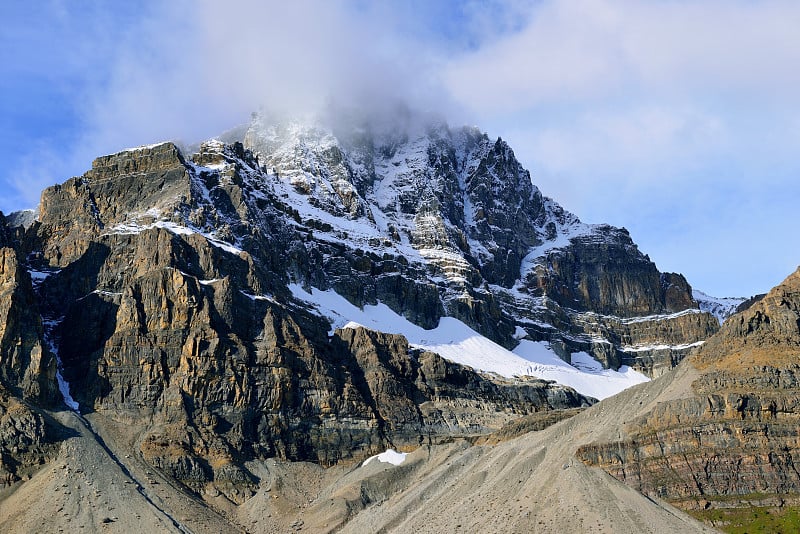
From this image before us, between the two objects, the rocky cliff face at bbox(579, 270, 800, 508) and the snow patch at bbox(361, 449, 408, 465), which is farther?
the snow patch at bbox(361, 449, 408, 465)

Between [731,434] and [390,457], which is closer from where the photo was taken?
[731,434]

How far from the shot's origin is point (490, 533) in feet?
461

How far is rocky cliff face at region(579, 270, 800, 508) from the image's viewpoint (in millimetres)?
141750

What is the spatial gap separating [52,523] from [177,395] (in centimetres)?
4357

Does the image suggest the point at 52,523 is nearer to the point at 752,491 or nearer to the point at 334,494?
the point at 334,494

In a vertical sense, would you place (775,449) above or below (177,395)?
below

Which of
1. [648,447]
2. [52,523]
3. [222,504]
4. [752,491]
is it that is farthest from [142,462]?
[752,491]

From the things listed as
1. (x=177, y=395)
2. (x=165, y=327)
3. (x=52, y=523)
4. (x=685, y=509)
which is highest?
(x=165, y=327)

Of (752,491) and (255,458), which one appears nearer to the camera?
(752,491)

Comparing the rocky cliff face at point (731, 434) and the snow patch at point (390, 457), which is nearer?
the rocky cliff face at point (731, 434)

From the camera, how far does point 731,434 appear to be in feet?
481

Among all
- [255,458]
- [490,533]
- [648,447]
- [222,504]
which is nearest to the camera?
[490,533]

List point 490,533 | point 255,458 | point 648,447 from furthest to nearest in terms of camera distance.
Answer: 1. point 255,458
2. point 648,447
3. point 490,533

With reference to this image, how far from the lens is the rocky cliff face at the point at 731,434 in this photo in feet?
465
